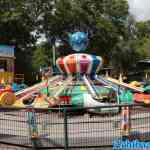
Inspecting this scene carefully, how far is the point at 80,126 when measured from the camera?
9500mm

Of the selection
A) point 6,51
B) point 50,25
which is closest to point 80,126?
point 6,51

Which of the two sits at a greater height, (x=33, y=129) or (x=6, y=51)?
(x=6, y=51)

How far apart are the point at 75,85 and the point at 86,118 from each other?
1460 centimetres

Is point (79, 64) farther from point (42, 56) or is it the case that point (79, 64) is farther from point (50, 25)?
point (42, 56)

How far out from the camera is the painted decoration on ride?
2522cm

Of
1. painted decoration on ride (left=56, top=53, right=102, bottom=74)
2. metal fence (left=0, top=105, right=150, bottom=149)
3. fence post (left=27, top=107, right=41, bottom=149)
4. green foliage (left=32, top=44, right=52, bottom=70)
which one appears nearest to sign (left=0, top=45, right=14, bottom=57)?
green foliage (left=32, top=44, right=52, bottom=70)

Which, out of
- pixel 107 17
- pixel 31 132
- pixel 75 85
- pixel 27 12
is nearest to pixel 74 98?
pixel 75 85

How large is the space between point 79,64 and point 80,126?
1576 cm

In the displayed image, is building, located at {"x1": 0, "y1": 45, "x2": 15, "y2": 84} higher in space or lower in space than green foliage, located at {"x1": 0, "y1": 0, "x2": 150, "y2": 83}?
lower

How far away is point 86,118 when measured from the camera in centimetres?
972

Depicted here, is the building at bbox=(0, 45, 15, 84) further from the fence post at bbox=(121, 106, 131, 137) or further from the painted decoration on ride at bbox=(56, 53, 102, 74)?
the fence post at bbox=(121, 106, 131, 137)

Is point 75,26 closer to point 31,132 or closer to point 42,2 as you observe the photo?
point 42,2

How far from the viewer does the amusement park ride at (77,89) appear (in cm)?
2191

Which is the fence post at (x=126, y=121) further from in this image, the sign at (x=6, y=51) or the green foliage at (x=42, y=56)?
the green foliage at (x=42, y=56)
